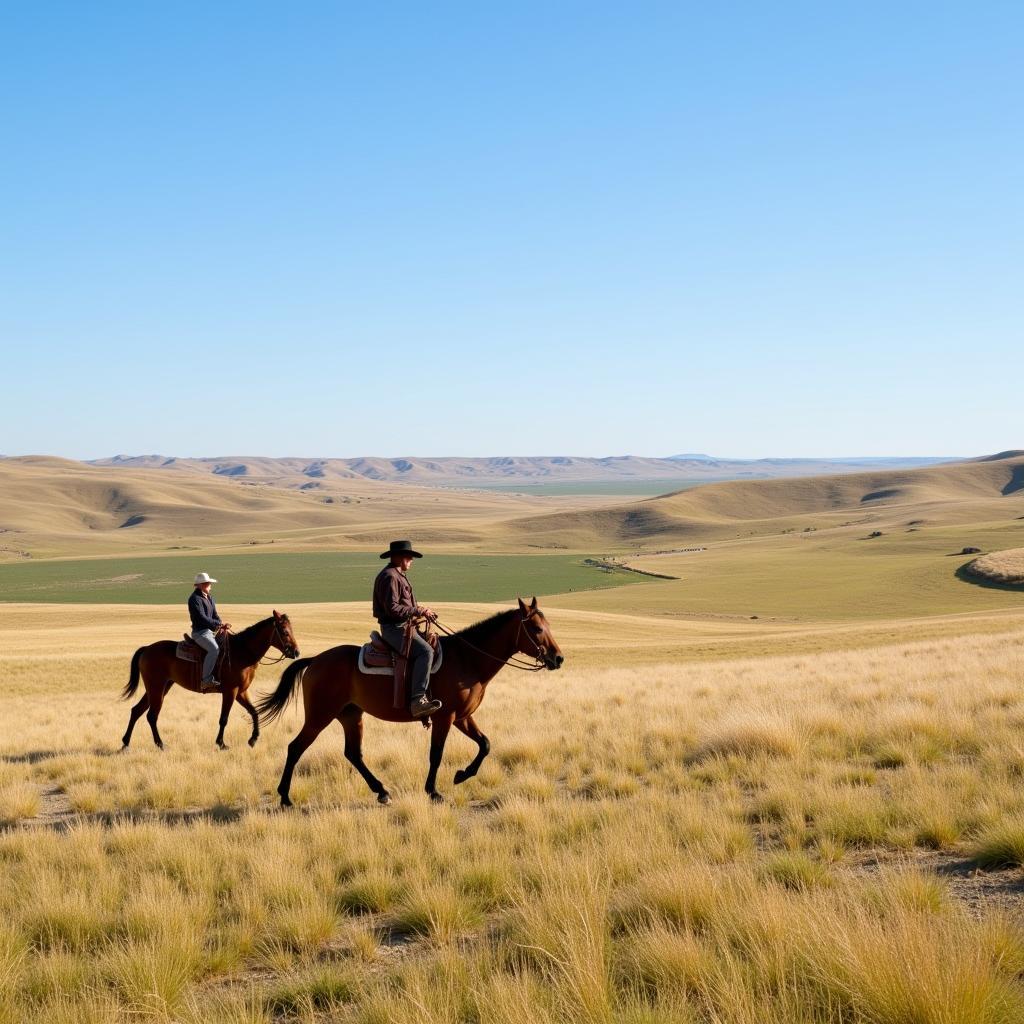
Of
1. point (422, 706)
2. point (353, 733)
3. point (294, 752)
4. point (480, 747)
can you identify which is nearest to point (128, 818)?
point (294, 752)

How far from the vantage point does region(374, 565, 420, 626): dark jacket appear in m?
10.0

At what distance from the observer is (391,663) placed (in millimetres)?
10141

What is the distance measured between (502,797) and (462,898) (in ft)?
12.0

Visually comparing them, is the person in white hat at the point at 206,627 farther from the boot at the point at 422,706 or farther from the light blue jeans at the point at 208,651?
the boot at the point at 422,706

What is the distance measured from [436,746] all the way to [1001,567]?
77.0 metres

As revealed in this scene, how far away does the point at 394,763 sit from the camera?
12094 millimetres

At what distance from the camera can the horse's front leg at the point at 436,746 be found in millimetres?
10039

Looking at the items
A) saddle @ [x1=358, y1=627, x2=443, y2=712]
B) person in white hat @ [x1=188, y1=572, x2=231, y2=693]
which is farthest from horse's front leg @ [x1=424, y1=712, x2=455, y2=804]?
person in white hat @ [x1=188, y1=572, x2=231, y2=693]

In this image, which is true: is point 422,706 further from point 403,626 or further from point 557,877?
point 557,877

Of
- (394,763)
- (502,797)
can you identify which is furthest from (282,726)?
(502,797)

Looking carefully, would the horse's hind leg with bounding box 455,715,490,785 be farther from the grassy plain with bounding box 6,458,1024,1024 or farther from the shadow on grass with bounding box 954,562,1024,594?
the shadow on grass with bounding box 954,562,1024,594

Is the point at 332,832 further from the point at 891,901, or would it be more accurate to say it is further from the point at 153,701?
the point at 153,701

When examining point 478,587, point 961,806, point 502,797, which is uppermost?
point 961,806

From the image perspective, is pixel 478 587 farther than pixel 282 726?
Yes
